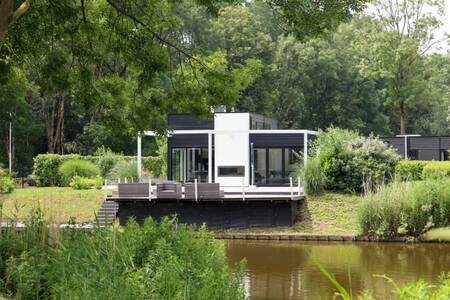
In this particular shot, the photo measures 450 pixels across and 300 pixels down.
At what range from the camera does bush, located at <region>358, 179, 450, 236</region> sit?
18.8 metres

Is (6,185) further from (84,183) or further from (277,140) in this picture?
(277,140)

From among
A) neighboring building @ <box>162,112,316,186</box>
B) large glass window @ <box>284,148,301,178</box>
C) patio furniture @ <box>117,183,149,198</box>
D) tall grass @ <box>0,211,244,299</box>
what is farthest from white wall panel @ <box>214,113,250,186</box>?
tall grass @ <box>0,211,244,299</box>

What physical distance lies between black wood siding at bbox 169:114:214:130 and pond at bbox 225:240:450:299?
10429 millimetres

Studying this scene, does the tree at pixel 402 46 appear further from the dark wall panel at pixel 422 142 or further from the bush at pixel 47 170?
the bush at pixel 47 170

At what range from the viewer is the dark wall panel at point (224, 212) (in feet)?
70.6

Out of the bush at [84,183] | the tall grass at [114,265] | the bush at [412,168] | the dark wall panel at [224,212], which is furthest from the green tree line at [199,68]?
the bush at [412,168]

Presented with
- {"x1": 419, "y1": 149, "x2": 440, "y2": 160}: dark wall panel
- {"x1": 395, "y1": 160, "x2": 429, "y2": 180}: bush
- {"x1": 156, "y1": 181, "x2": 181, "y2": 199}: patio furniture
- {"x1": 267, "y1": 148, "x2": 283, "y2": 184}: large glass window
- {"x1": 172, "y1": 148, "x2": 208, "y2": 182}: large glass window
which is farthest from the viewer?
{"x1": 419, "y1": 149, "x2": 440, "y2": 160}: dark wall panel

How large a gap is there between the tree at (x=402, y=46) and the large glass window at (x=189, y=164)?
14.0m

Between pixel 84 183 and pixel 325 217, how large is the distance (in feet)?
33.0

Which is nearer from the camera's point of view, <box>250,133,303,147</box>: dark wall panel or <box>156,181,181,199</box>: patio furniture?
<box>156,181,181,199</box>: patio furniture

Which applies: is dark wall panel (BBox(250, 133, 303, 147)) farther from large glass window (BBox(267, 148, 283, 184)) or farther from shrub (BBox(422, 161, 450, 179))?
shrub (BBox(422, 161, 450, 179))

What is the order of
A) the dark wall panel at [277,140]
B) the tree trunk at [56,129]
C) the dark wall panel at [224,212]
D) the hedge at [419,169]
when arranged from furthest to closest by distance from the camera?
1. the tree trunk at [56,129]
2. the dark wall panel at [277,140]
3. the hedge at [419,169]
4. the dark wall panel at [224,212]

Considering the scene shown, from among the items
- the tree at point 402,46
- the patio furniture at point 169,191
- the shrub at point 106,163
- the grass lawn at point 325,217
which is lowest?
the grass lawn at point 325,217

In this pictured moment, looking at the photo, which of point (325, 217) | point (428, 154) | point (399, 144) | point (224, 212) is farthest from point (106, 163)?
point (428, 154)
